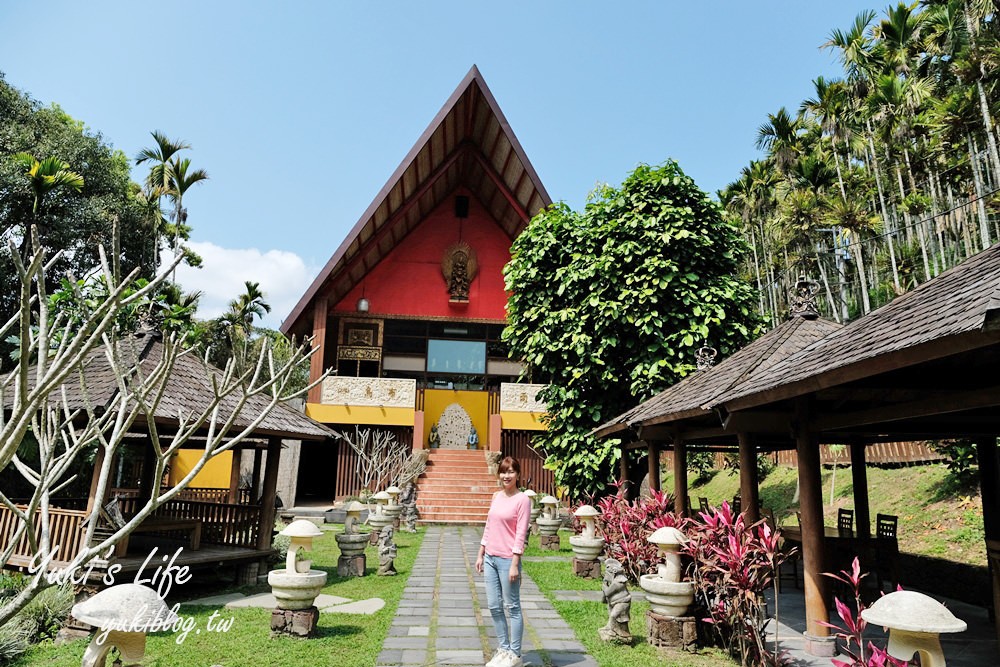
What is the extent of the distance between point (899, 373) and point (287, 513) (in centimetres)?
1465

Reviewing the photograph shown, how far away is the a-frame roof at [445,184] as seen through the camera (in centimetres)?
1800

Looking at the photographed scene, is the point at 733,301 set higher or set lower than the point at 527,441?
higher

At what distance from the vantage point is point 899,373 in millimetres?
4906

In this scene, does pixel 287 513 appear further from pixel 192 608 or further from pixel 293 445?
pixel 192 608

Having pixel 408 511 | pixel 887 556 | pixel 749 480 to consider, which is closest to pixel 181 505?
pixel 408 511

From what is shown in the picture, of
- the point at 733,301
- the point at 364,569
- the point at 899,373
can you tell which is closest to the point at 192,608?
the point at 364,569

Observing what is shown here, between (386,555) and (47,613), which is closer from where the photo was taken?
(47,613)

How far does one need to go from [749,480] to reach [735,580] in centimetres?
180

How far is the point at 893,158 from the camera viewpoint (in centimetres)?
2175

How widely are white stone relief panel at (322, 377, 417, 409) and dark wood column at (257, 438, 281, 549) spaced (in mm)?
8230

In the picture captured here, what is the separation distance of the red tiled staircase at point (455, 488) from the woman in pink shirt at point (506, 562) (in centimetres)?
1104

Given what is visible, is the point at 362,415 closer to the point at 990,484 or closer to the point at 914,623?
the point at 990,484

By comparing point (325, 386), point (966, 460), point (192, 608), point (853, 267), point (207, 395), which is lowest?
point (192, 608)

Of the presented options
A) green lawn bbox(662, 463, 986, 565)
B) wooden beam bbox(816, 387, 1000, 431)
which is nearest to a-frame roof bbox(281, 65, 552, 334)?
green lawn bbox(662, 463, 986, 565)
